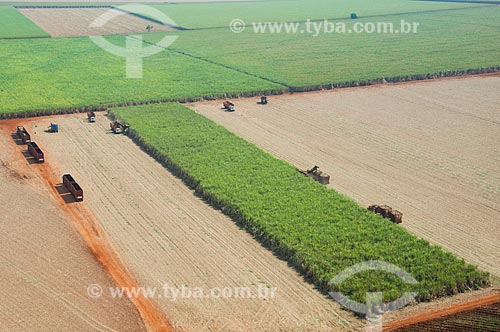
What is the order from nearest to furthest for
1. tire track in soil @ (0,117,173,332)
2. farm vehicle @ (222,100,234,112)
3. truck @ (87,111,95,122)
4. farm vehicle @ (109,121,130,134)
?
tire track in soil @ (0,117,173,332)
farm vehicle @ (109,121,130,134)
truck @ (87,111,95,122)
farm vehicle @ (222,100,234,112)

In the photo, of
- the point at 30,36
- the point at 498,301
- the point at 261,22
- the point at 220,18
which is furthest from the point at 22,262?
the point at 220,18

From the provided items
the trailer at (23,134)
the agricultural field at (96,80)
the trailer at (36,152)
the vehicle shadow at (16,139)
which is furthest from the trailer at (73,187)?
the agricultural field at (96,80)

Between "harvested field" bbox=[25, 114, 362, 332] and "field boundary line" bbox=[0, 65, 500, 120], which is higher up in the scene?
"field boundary line" bbox=[0, 65, 500, 120]

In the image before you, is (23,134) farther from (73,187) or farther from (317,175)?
(317,175)

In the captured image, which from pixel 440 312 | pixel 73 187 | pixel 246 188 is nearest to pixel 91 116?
pixel 73 187

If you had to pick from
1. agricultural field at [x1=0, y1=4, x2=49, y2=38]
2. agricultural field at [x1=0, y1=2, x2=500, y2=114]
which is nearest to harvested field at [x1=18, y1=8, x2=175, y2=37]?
agricultural field at [x1=0, y1=4, x2=49, y2=38]

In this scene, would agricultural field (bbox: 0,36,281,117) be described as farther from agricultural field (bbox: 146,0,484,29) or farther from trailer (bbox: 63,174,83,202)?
agricultural field (bbox: 146,0,484,29)

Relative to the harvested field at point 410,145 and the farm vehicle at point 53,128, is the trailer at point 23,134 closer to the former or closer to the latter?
the farm vehicle at point 53,128

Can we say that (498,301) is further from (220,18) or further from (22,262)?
(220,18)
